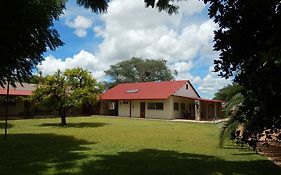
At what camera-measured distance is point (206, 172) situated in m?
9.41

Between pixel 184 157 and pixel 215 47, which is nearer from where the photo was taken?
pixel 215 47

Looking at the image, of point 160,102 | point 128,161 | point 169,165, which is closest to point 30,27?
point 128,161

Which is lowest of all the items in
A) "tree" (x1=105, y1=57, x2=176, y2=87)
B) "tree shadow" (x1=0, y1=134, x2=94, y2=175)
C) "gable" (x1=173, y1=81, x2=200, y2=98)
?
"tree shadow" (x1=0, y1=134, x2=94, y2=175)

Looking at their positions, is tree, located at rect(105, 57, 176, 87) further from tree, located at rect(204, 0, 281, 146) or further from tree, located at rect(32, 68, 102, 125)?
tree, located at rect(204, 0, 281, 146)

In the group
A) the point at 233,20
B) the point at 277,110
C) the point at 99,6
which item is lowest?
the point at 277,110

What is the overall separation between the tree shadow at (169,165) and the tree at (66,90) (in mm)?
16451

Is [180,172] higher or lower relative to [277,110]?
lower

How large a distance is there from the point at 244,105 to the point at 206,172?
3.91 m

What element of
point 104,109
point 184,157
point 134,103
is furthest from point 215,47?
point 104,109

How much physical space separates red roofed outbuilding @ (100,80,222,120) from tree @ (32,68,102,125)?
1317 centimetres

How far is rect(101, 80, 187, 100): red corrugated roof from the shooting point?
4266 centimetres

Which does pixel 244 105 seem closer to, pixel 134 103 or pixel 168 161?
pixel 168 161

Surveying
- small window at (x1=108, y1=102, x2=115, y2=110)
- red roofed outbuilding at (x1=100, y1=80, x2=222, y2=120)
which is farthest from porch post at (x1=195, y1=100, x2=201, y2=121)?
small window at (x1=108, y1=102, x2=115, y2=110)

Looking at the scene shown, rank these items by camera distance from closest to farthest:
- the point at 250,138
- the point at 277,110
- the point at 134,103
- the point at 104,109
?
the point at 277,110 < the point at 250,138 < the point at 134,103 < the point at 104,109
